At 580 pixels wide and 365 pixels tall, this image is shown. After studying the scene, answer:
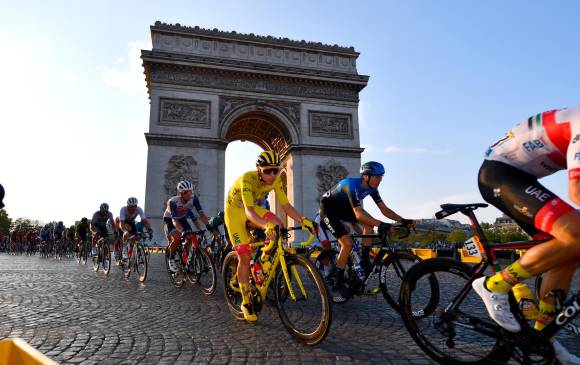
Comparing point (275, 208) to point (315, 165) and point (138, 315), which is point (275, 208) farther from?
point (138, 315)

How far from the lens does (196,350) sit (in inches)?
119

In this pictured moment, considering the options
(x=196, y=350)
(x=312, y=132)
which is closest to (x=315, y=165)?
(x=312, y=132)

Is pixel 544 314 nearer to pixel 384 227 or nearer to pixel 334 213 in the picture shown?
pixel 384 227

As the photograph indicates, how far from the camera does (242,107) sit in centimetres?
2473

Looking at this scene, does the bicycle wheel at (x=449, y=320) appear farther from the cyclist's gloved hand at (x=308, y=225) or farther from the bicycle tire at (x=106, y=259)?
the bicycle tire at (x=106, y=259)

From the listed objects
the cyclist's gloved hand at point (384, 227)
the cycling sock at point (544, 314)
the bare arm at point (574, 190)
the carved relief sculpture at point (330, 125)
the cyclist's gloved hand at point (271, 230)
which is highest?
the carved relief sculpture at point (330, 125)

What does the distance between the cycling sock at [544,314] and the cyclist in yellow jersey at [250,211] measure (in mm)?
1751

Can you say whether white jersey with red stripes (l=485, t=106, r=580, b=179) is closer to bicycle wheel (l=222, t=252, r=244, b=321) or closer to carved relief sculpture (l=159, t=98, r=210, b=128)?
bicycle wheel (l=222, t=252, r=244, b=321)

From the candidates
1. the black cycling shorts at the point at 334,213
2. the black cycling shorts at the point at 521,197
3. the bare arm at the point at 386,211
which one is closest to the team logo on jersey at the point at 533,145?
the black cycling shorts at the point at 521,197

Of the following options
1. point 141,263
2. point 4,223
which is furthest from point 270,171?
point 4,223

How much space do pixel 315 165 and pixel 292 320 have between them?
21.9 m

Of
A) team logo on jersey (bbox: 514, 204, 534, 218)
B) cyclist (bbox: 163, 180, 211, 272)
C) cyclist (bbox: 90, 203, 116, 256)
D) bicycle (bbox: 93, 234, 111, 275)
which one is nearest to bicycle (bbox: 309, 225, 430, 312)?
team logo on jersey (bbox: 514, 204, 534, 218)

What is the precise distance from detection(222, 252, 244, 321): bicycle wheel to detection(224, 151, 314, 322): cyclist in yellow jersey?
11.0 inches

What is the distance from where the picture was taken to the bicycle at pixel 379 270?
14.5 feet
